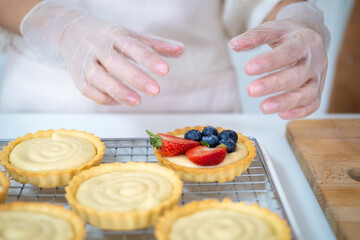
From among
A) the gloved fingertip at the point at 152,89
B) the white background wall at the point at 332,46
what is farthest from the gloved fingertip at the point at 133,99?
the white background wall at the point at 332,46

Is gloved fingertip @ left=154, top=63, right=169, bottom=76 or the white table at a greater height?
the white table

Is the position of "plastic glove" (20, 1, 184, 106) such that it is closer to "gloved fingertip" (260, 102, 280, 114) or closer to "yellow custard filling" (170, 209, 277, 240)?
"gloved fingertip" (260, 102, 280, 114)

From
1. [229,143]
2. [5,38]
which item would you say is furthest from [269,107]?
[5,38]

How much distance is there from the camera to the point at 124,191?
3.89 feet

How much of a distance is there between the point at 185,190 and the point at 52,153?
1.59 feet

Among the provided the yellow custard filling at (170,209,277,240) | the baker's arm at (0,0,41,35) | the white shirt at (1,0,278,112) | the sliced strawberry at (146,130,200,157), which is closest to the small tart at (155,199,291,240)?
the yellow custard filling at (170,209,277,240)

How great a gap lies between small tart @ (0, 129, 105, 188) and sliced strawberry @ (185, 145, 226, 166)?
328mm

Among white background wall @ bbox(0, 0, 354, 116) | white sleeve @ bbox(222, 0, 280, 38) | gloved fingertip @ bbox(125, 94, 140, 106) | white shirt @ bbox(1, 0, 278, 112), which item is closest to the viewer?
gloved fingertip @ bbox(125, 94, 140, 106)

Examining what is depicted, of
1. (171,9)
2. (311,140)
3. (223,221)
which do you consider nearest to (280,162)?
(311,140)

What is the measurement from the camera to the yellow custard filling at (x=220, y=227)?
101 centimetres

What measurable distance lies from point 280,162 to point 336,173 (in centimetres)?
23

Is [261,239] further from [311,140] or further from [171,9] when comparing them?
[171,9]

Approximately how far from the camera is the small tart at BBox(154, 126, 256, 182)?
1327 mm

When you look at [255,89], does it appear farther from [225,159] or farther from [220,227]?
[220,227]
